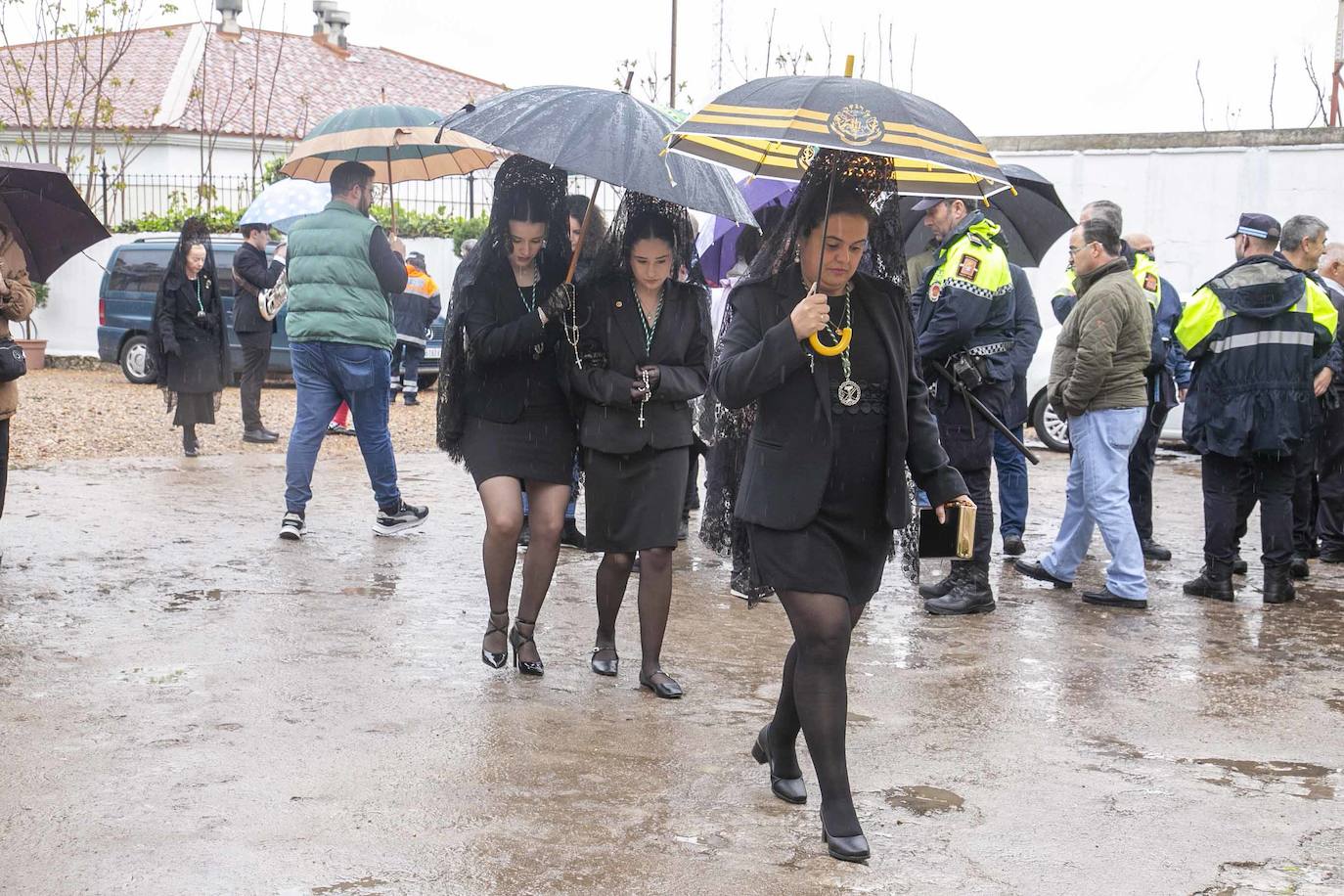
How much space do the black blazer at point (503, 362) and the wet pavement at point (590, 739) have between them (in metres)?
1.08

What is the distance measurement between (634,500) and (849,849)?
1.87 metres

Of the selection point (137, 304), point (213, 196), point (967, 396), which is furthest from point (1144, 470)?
point (213, 196)

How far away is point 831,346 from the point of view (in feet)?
13.6

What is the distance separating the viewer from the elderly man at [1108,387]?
7367 mm

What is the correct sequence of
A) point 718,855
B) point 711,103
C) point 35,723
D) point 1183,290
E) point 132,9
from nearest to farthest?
point 718,855
point 711,103
point 35,723
point 1183,290
point 132,9

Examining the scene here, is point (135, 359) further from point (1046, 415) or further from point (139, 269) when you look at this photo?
point (1046, 415)

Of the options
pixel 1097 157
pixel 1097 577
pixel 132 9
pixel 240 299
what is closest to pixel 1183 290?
pixel 1097 157

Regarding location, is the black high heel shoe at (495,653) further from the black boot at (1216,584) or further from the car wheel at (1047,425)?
the car wheel at (1047,425)

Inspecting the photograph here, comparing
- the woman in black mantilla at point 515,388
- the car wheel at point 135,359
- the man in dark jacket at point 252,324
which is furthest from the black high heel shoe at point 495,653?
the car wheel at point 135,359

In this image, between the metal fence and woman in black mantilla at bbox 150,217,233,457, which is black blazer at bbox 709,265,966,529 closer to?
woman in black mantilla at bbox 150,217,233,457

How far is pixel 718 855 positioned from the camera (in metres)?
4.00

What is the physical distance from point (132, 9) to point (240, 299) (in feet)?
39.8

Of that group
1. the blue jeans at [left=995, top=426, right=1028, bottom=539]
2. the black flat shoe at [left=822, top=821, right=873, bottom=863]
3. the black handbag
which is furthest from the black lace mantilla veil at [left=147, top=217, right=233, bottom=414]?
the black flat shoe at [left=822, top=821, right=873, bottom=863]

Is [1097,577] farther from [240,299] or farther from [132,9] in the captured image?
[132,9]
